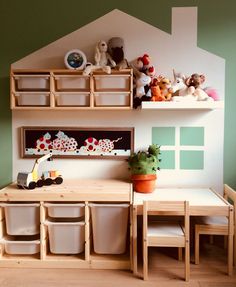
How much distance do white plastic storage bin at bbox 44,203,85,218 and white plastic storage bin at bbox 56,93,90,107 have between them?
823 mm

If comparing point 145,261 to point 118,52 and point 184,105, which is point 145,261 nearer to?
point 184,105

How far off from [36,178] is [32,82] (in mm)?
797

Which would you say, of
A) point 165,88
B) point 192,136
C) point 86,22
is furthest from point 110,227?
point 86,22

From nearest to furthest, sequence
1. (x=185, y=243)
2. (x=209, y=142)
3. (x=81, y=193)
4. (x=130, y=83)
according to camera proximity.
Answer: (x=185, y=243) → (x=81, y=193) → (x=130, y=83) → (x=209, y=142)

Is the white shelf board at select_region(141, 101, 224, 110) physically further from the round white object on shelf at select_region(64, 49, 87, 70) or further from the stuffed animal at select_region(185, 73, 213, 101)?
the round white object on shelf at select_region(64, 49, 87, 70)

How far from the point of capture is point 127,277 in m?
2.22

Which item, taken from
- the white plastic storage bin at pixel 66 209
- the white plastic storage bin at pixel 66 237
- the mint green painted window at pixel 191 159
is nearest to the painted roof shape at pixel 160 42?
the mint green painted window at pixel 191 159

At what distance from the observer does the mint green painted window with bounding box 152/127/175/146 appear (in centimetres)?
277

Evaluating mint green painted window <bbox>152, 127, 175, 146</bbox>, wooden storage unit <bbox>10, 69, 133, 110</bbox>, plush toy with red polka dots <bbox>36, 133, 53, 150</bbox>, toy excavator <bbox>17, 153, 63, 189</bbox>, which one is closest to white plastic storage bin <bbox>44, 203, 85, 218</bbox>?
toy excavator <bbox>17, 153, 63, 189</bbox>

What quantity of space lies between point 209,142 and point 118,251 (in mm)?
1205

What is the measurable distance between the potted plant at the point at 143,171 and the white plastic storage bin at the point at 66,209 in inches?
19.1

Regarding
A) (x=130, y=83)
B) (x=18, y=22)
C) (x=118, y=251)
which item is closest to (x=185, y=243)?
(x=118, y=251)

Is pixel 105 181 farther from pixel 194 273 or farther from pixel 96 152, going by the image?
pixel 194 273

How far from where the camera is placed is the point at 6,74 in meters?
2.80
